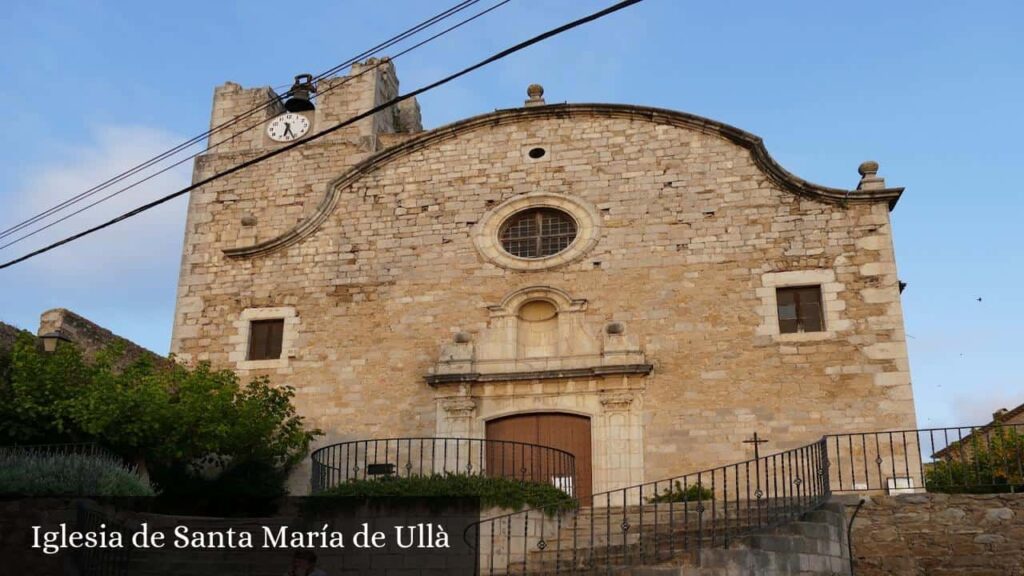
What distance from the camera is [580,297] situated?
1485 centimetres

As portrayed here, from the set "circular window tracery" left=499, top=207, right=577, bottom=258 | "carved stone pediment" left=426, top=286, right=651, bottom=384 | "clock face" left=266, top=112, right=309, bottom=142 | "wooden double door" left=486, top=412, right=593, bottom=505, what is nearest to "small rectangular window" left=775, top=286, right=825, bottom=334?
"carved stone pediment" left=426, top=286, right=651, bottom=384

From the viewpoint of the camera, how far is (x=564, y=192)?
15.7 m

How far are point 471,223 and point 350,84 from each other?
15.7 ft

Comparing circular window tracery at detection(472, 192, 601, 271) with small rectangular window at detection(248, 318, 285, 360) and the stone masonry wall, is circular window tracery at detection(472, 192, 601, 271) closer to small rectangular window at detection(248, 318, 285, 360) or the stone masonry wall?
small rectangular window at detection(248, 318, 285, 360)

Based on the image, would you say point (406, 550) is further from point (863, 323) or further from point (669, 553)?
point (863, 323)

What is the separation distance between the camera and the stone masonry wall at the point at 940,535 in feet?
33.5

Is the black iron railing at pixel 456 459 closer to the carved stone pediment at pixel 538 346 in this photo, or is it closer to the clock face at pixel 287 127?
the carved stone pediment at pixel 538 346

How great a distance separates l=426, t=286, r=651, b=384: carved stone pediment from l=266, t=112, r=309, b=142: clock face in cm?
598

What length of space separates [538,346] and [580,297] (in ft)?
3.12

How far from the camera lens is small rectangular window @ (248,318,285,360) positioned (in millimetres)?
15695

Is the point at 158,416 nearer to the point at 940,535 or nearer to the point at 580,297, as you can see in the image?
the point at 580,297

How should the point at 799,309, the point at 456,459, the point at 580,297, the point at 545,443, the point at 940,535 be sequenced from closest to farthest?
the point at 940,535
the point at 456,459
the point at 799,309
the point at 545,443
the point at 580,297

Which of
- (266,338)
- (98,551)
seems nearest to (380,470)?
(266,338)

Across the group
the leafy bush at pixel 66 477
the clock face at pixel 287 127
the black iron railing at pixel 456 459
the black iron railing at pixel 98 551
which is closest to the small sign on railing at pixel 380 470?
the black iron railing at pixel 456 459
